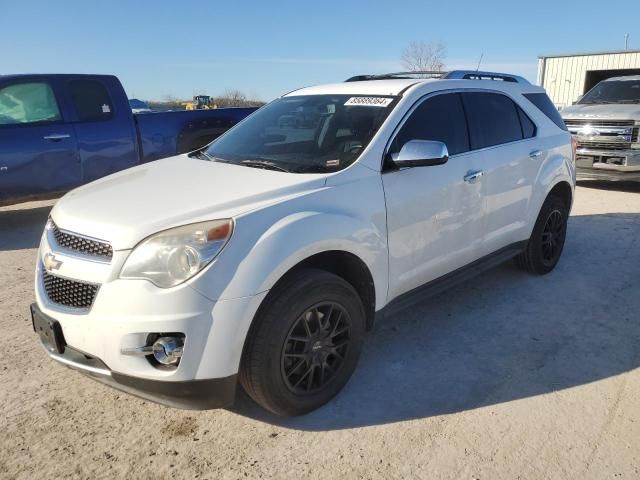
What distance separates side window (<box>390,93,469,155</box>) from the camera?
Result: 346cm

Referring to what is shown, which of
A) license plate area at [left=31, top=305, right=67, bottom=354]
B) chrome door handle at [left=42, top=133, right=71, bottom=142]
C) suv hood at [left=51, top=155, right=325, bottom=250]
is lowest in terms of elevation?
license plate area at [left=31, top=305, right=67, bottom=354]

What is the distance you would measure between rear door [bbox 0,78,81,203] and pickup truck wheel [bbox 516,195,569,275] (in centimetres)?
538

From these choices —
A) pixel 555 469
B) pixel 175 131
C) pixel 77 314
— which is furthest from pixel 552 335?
pixel 175 131

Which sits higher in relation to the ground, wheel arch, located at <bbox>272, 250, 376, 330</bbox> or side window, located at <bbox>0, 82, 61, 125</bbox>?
side window, located at <bbox>0, 82, 61, 125</bbox>

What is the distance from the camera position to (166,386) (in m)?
2.43

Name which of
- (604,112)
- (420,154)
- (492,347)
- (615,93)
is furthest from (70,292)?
(615,93)

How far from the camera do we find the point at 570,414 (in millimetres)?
2896

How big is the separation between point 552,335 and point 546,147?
172cm

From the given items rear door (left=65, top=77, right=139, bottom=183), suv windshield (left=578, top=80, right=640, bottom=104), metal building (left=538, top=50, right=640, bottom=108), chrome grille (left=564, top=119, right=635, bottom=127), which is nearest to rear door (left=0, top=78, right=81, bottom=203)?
rear door (left=65, top=77, right=139, bottom=183)

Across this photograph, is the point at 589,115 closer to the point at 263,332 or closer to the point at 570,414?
the point at 570,414

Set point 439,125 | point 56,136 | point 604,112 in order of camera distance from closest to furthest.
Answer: point 439,125 → point 56,136 → point 604,112

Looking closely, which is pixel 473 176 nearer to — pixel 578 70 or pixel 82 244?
pixel 82 244

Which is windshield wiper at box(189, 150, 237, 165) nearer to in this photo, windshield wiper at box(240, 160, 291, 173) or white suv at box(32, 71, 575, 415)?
white suv at box(32, 71, 575, 415)

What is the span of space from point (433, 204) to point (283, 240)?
127 centimetres
